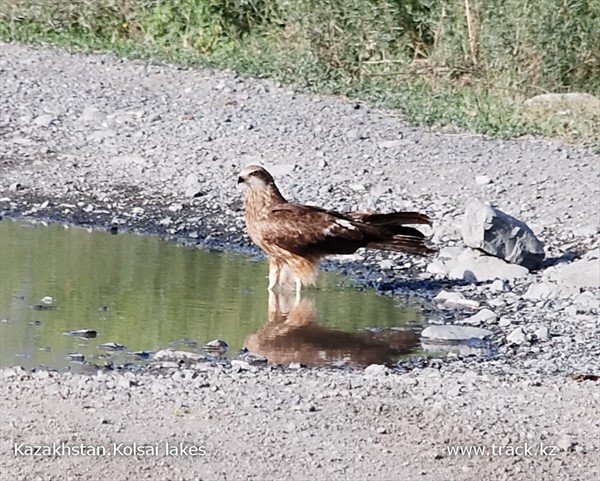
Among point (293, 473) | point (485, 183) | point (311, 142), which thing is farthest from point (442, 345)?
point (311, 142)

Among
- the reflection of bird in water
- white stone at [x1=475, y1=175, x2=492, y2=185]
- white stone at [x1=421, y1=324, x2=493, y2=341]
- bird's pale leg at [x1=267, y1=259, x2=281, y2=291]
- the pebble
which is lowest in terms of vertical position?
the reflection of bird in water

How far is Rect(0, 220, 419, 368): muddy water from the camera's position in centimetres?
800

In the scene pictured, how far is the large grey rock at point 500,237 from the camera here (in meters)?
9.87

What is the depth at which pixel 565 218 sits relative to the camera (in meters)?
11.4

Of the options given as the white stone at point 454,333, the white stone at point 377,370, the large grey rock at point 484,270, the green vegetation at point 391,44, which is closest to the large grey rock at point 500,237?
the large grey rock at point 484,270

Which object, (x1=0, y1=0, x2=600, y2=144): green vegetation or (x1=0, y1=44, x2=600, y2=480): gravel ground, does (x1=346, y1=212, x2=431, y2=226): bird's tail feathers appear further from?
(x1=0, y1=0, x2=600, y2=144): green vegetation

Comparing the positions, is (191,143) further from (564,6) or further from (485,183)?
(564,6)

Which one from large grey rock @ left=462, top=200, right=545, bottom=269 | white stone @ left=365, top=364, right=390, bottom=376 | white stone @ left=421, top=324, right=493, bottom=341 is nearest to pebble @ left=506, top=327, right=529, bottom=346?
white stone @ left=421, top=324, right=493, bottom=341

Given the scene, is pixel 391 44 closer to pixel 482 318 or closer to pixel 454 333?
pixel 482 318

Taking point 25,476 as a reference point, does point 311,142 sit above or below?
above

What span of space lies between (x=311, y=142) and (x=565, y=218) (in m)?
2.71

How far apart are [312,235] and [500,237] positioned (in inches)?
50.4

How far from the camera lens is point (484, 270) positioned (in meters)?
9.91

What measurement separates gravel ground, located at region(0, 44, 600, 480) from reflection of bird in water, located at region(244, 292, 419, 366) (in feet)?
1.28
